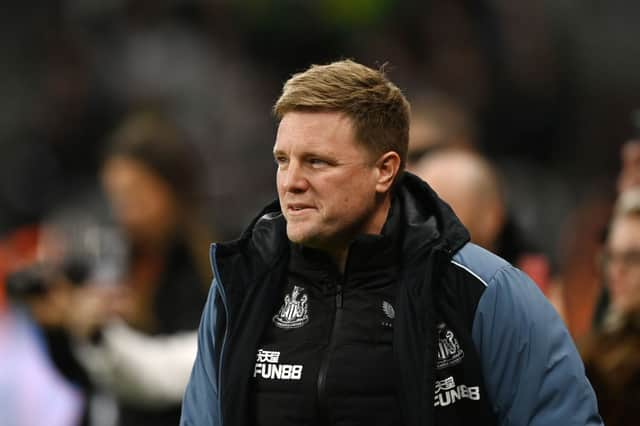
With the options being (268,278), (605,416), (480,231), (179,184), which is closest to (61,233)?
(179,184)

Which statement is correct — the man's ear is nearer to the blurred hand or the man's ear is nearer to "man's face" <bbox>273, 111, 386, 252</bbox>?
"man's face" <bbox>273, 111, 386, 252</bbox>

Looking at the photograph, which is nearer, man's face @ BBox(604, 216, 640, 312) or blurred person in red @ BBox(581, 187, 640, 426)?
blurred person in red @ BBox(581, 187, 640, 426)

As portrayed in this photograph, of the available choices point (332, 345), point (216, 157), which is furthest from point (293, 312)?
point (216, 157)

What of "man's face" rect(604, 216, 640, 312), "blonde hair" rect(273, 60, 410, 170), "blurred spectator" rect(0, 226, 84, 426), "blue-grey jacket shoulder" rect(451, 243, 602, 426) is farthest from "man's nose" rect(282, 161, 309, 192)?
"blurred spectator" rect(0, 226, 84, 426)

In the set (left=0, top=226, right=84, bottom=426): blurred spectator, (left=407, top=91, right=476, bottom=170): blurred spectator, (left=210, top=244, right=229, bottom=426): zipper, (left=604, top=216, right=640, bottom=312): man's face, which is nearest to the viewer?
(left=210, top=244, right=229, bottom=426): zipper

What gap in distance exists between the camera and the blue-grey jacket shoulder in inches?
75.8

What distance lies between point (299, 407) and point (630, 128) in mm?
2600

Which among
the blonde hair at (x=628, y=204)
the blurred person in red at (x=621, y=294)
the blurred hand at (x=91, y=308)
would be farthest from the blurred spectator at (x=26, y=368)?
the blonde hair at (x=628, y=204)

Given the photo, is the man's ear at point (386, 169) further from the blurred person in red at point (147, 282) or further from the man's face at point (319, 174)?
the blurred person in red at point (147, 282)

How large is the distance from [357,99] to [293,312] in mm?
412

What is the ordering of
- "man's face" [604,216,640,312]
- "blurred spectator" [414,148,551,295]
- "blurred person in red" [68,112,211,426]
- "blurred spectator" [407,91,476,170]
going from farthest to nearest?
1. "blurred person in red" [68,112,211,426]
2. "blurred spectator" [407,91,476,170]
3. "man's face" [604,216,640,312]
4. "blurred spectator" [414,148,551,295]

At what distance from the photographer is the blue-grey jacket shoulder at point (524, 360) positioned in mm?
1925

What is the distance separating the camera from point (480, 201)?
13.0 ft

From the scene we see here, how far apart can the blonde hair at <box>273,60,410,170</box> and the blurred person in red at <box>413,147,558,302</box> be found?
1.66 m
